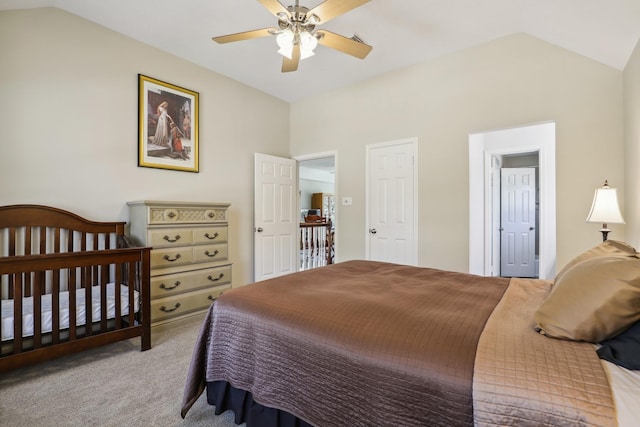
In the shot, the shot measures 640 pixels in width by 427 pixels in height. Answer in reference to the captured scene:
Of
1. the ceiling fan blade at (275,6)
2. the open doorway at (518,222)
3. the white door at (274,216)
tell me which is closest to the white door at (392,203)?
the white door at (274,216)

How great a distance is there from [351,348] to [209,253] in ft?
8.30

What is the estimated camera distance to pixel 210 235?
10.7ft

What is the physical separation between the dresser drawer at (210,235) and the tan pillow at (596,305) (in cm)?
292

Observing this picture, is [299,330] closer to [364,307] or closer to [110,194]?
[364,307]

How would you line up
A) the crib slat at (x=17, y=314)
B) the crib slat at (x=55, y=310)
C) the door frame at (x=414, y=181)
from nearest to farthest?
the crib slat at (x=17, y=314) → the crib slat at (x=55, y=310) → the door frame at (x=414, y=181)

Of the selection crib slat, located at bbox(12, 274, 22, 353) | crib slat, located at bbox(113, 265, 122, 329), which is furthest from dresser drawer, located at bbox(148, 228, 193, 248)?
crib slat, located at bbox(12, 274, 22, 353)

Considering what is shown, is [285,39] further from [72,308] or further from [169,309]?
[169,309]

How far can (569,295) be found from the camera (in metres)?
1.06

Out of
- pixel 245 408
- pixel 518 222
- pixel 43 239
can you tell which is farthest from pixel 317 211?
pixel 245 408

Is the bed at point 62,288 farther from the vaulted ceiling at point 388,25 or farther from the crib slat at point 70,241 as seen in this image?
the vaulted ceiling at point 388,25

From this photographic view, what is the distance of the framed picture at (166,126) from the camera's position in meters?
3.20

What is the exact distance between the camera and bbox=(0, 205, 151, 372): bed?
193 centimetres

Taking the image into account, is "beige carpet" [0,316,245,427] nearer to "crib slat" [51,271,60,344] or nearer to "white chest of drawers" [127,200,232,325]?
"crib slat" [51,271,60,344]

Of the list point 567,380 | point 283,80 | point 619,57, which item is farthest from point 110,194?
point 619,57
